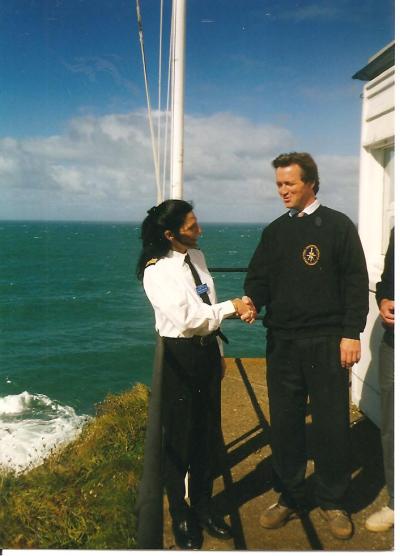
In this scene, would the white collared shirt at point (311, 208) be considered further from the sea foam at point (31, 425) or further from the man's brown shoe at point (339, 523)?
the sea foam at point (31, 425)

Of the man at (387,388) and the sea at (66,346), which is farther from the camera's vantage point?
the sea at (66,346)

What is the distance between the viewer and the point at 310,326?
103 inches

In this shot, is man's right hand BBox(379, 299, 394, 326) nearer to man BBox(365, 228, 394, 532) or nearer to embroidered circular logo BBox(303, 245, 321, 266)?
man BBox(365, 228, 394, 532)

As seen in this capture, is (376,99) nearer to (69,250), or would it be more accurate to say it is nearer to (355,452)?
(355,452)

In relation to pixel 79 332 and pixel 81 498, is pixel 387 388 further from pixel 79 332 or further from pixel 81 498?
pixel 79 332

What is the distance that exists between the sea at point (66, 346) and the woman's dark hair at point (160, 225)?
0.17 m

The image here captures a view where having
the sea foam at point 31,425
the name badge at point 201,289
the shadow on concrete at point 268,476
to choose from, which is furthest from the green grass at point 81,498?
the sea foam at point 31,425

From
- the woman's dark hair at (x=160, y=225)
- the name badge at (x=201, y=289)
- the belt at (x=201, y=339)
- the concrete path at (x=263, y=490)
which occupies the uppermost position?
the woman's dark hair at (x=160, y=225)

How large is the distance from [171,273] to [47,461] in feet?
12.7

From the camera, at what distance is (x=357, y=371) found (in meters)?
4.16

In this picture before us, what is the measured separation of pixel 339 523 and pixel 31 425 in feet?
62.3

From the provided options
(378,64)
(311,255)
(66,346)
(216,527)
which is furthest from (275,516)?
(66,346)

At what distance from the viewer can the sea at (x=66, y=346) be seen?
19541 mm

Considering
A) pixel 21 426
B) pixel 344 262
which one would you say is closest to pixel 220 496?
pixel 344 262
